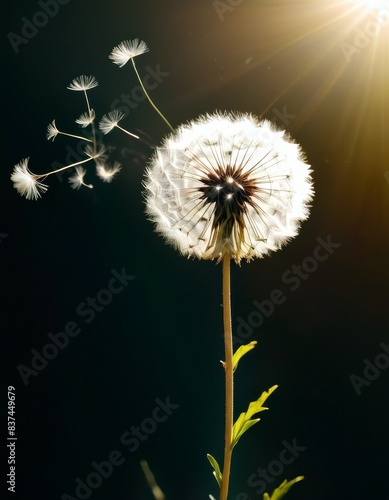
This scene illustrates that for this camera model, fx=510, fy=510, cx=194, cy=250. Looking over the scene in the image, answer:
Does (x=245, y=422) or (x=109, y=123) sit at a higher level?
(x=109, y=123)

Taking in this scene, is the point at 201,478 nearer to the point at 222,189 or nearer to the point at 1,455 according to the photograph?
the point at 1,455

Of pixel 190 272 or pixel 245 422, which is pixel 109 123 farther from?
pixel 245 422

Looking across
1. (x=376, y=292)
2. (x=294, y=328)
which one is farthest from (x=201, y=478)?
(x=376, y=292)

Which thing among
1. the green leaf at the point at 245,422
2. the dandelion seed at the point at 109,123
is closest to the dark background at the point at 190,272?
the dandelion seed at the point at 109,123

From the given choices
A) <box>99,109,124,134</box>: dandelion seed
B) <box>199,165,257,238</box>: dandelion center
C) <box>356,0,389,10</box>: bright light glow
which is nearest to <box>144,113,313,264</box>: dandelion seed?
<box>199,165,257,238</box>: dandelion center

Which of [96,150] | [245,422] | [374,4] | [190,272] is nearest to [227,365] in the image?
[245,422]

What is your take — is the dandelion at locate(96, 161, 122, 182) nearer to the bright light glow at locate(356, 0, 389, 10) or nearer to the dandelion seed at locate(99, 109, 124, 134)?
the dandelion seed at locate(99, 109, 124, 134)
